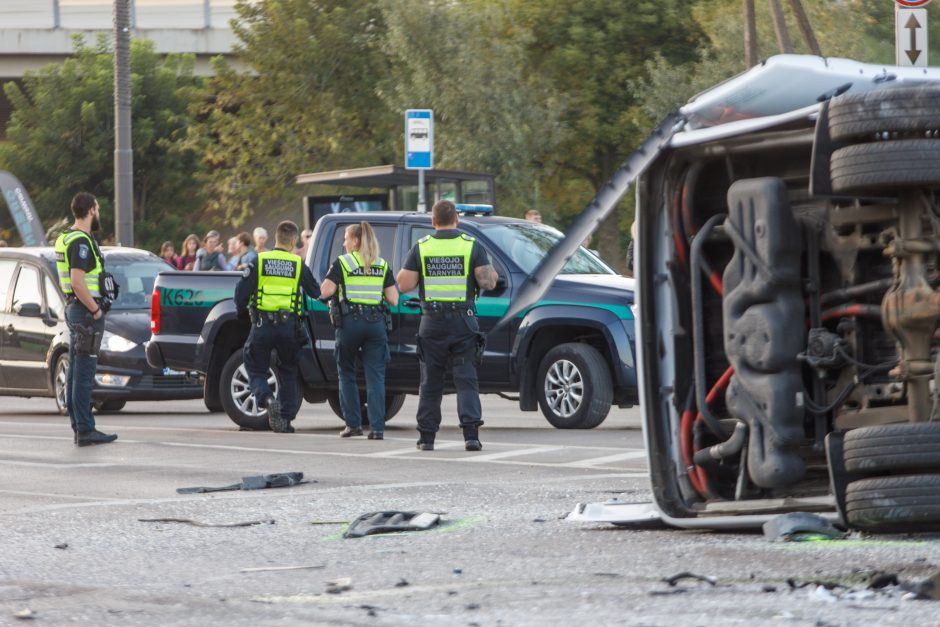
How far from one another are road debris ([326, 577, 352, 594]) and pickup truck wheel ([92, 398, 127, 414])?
527 inches

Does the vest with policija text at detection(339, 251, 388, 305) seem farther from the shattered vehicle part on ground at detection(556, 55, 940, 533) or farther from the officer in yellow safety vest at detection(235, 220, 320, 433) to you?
the shattered vehicle part on ground at detection(556, 55, 940, 533)

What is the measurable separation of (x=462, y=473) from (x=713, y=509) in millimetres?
4081

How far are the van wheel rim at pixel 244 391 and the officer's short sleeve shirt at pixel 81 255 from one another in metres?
2.36

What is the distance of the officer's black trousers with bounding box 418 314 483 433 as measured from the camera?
13102mm

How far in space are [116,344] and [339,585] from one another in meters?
12.7

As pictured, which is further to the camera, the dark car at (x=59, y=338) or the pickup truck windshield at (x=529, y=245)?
the dark car at (x=59, y=338)

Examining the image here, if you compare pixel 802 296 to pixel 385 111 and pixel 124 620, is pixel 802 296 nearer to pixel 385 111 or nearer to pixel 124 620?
pixel 124 620

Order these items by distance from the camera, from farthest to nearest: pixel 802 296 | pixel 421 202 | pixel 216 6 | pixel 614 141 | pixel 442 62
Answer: pixel 216 6 → pixel 614 141 → pixel 442 62 → pixel 421 202 → pixel 802 296

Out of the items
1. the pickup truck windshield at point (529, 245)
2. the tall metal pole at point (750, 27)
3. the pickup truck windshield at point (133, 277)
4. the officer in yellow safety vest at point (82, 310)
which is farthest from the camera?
the tall metal pole at point (750, 27)

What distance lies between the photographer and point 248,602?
240 inches

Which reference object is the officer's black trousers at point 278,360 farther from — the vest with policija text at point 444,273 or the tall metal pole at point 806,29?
the tall metal pole at point 806,29

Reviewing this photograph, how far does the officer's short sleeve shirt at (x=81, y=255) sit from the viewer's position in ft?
45.9

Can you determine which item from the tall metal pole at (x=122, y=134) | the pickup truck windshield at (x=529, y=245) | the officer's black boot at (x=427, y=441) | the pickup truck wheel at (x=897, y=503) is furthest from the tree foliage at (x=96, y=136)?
the pickup truck wheel at (x=897, y=503)

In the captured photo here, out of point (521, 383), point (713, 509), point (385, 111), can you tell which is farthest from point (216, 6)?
point (713, 509)
